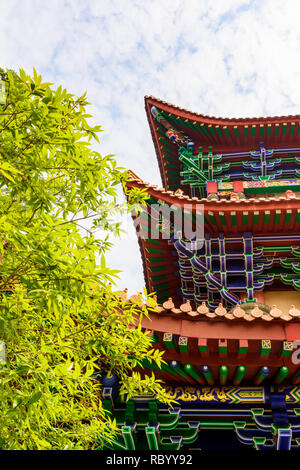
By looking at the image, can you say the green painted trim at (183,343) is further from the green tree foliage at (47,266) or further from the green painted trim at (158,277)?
the green painted trim at (158,277)

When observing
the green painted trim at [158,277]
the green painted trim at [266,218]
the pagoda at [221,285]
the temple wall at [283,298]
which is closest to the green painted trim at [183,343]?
the pagoda at [221,285]

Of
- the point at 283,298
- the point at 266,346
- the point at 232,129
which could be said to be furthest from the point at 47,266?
the point at 232,129

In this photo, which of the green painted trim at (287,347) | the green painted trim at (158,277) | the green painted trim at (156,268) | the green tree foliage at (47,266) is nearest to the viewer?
the green tree foliage at (47,266)

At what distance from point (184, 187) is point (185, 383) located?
22.5 feet

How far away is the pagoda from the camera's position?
481cm

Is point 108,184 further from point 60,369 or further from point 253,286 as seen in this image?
point 253,286

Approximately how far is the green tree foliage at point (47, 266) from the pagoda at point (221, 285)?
31.0 inches

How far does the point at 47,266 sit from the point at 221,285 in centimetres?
547

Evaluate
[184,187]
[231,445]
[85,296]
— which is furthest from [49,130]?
[184,187]

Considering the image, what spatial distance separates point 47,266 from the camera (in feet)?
8.70

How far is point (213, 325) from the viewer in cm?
487

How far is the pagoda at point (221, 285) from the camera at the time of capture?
4.81 metres

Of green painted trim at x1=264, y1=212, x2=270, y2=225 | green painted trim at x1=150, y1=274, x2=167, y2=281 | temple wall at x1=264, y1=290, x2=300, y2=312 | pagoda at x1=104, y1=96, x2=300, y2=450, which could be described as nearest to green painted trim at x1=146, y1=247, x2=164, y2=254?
pagoda at x1=104, y1=96, x2=300, y2=450

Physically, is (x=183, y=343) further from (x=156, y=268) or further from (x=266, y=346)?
(x=156, y=268)
